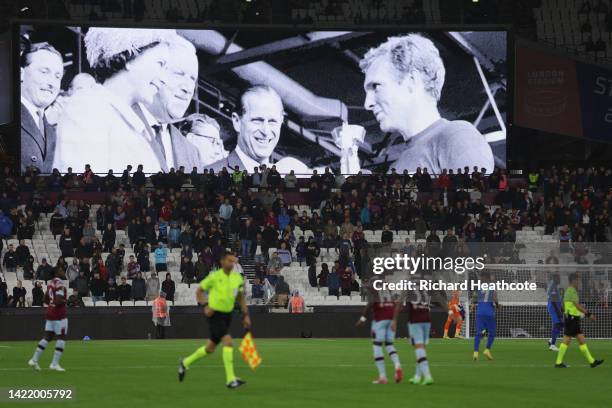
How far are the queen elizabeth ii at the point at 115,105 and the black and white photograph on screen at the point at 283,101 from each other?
0.05 m

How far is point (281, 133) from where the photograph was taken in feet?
194

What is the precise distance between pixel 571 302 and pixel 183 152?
3376cm

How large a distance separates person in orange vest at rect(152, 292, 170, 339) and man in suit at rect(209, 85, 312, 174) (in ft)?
53.3

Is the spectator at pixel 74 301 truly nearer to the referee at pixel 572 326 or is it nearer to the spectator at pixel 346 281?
the spectator at pixel 346 281

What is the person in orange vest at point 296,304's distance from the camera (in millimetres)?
44500

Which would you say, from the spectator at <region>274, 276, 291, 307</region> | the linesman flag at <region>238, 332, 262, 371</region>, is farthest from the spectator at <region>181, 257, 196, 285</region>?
the linesman flag at <region>238, 332, 262, 371</region>

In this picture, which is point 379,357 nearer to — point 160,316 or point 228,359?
point 228,359

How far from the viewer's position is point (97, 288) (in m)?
45.6

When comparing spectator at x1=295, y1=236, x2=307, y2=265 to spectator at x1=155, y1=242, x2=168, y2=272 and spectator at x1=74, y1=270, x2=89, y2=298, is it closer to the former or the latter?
spectator at x1=155, y1=242, x2=168, y2=272

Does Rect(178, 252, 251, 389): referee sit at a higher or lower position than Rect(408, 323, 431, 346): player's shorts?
higher

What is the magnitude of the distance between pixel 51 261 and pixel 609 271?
2264 cm

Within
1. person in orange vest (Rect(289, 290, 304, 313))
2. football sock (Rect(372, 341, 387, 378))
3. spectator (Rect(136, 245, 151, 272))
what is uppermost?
spectator (Rect(136, 245, 151, 272))

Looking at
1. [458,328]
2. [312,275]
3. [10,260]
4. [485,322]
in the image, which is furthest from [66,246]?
[485,322]

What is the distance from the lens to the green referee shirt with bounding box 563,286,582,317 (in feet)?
87.8
